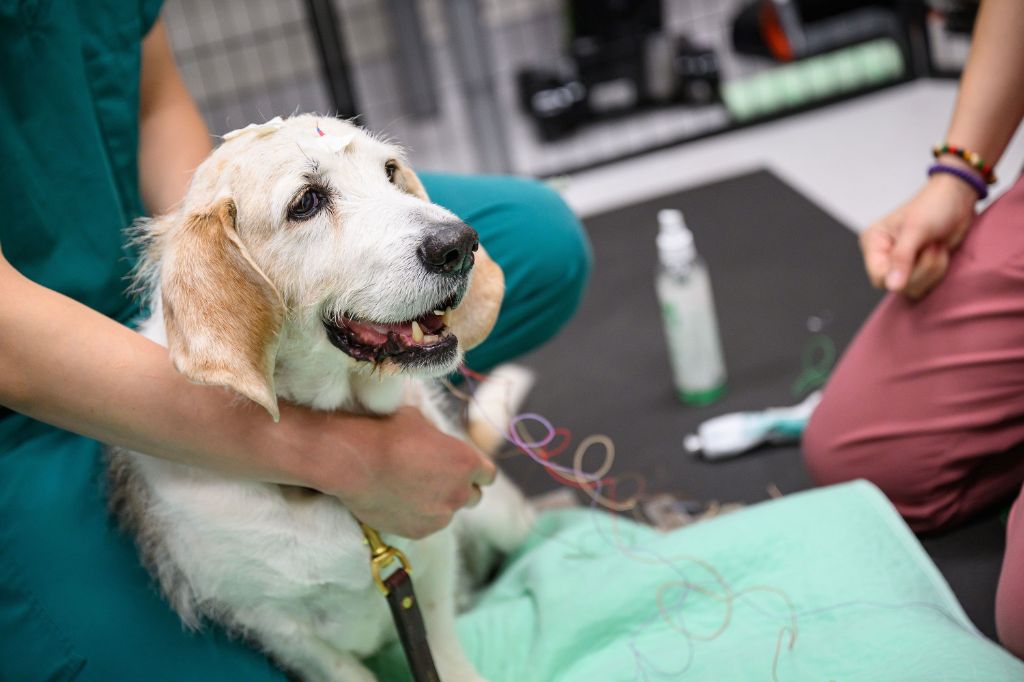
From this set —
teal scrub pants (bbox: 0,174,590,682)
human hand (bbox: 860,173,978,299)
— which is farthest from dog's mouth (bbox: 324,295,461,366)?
human hand (bbox: 860,173,978,299)

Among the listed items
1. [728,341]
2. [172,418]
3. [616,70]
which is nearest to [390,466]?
[172,418]

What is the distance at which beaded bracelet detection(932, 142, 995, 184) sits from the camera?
4.11ft

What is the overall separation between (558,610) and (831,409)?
1.53ft

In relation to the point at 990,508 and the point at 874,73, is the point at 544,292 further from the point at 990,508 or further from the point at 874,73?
the point at 874,73

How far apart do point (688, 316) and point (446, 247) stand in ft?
2.94

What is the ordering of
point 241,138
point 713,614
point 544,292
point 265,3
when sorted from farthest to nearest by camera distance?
1. point 265,3
2. point 544,292
3. point 713,614
4. point 241,138

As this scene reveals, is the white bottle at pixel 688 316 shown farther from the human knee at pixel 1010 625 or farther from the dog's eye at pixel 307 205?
the dog's eye at pixel 307 205

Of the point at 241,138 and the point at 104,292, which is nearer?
the point at 241,138

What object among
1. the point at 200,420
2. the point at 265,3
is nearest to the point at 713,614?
Answer: the point at 200,420

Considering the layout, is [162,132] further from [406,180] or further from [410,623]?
[410,623]

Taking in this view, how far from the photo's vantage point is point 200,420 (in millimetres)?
939

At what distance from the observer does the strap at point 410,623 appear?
39.6 inches

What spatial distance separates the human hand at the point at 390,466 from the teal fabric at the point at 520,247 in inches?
11.2

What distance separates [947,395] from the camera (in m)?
1.26
